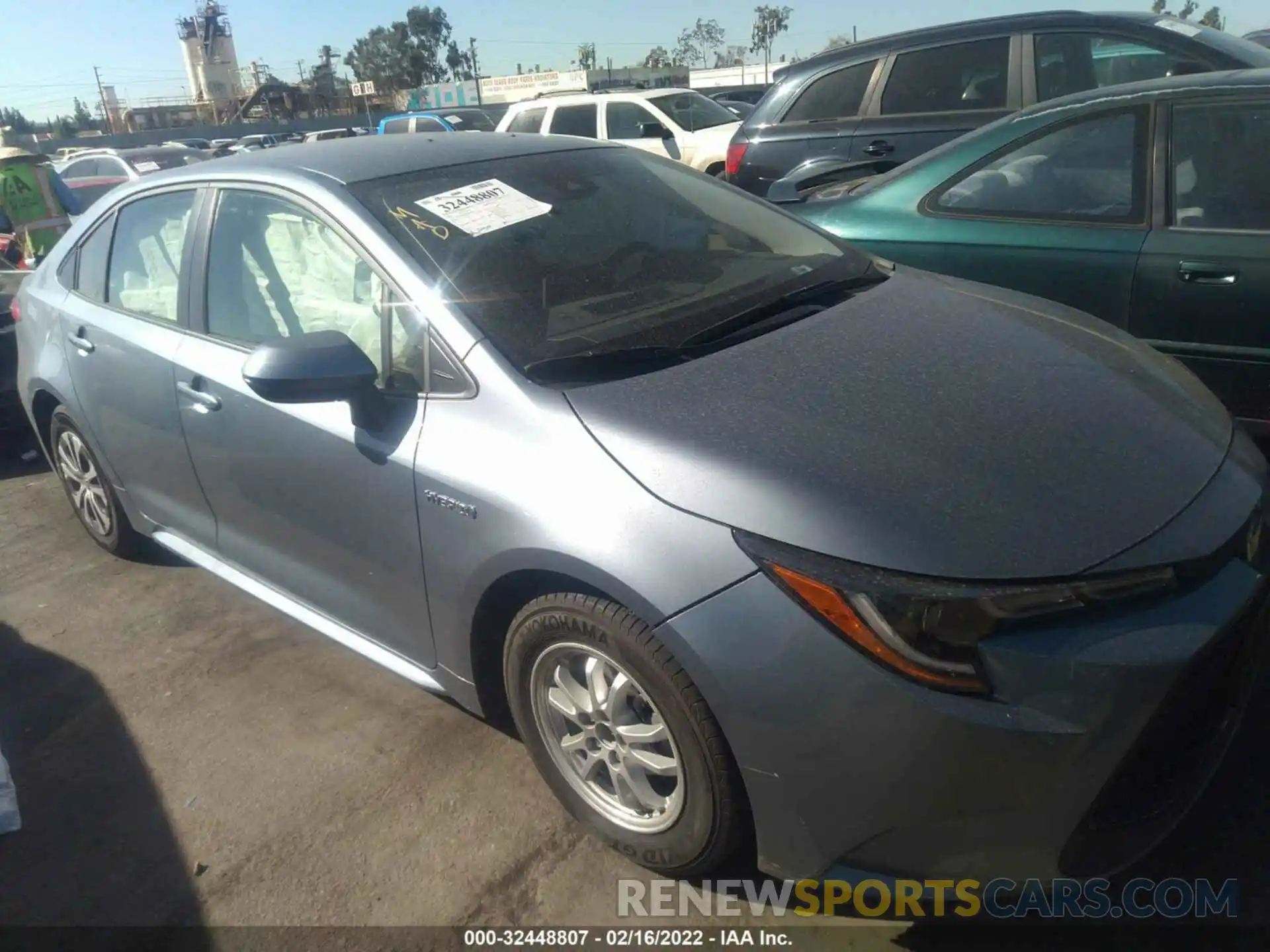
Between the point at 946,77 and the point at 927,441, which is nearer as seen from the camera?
the point at 927,441

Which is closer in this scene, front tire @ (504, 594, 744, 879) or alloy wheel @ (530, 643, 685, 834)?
front tire @ (504, 594, 744, 879)

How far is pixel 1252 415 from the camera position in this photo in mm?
3420

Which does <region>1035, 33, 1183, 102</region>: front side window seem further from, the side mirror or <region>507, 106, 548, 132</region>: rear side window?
<region>507, 106, 548, 132</region>: rear side window

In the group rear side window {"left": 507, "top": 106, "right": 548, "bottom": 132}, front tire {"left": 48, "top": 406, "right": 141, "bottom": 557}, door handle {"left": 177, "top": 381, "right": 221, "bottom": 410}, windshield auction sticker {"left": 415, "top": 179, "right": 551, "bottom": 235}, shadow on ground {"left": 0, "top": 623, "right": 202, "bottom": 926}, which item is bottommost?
shadow on ground {"left": 0, "top": 623, "right": 202, "bottom": 926}

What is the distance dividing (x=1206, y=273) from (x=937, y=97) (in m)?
3.49

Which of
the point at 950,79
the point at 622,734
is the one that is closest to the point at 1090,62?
the point at 950,79

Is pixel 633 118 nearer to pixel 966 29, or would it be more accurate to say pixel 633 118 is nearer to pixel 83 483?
pixel 966 29

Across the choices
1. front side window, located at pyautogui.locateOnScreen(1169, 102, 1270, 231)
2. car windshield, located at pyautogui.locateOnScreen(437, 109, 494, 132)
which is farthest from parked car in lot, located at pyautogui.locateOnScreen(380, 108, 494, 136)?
front side window, located at pyautogui.locateOnScreen(1169, 102, 1270, 231)

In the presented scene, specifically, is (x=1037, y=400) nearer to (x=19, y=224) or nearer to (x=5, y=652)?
(x=5, y=652)

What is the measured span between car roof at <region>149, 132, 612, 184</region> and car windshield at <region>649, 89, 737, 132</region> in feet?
32.6

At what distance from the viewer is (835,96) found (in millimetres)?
6836

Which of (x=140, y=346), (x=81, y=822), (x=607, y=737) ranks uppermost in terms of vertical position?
(x=140, y=346)

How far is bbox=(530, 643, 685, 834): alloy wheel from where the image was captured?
2125 millimetres

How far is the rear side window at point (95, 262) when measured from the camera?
3701 mm
